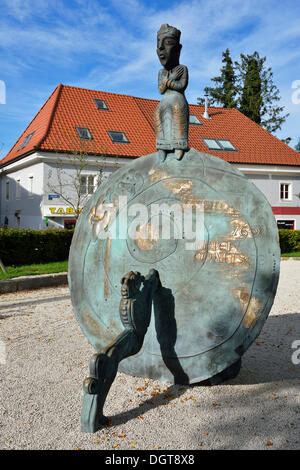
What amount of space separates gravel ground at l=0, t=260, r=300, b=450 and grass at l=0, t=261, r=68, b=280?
4.91 meters

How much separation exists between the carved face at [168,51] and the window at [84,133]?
1656 cm

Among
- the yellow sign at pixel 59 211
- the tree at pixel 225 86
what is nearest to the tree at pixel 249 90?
the tree at pixel 225 86

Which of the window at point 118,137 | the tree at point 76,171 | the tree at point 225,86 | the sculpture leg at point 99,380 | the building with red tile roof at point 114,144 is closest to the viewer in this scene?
the sculpture leg at point 99,380

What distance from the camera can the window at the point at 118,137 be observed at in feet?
69.1

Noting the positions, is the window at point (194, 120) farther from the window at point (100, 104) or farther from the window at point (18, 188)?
the window at point (18, 188)

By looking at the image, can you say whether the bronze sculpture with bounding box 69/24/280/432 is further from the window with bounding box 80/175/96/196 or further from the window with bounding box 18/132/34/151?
the window with bounding box 18/132/34/151

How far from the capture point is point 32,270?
11.4 m

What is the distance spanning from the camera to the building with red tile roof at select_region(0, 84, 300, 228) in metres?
19.5

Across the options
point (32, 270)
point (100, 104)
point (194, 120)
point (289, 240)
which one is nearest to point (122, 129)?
point (100, 104)

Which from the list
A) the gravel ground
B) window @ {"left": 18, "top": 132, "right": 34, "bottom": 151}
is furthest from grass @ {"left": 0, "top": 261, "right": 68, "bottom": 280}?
window @ {"left": 18, "top": 132, "right": 34, "bottom": 151}

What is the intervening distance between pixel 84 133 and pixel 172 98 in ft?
56.1

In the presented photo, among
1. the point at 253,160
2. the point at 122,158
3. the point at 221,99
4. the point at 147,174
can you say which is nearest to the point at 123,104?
the point at 122,158

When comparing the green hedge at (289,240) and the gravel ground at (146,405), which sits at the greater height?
the green hedge at (289,240)

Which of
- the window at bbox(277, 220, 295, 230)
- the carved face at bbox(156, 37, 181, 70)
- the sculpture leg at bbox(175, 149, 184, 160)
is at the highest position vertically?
the carved face at bbox(156, 37, 181, 70)
